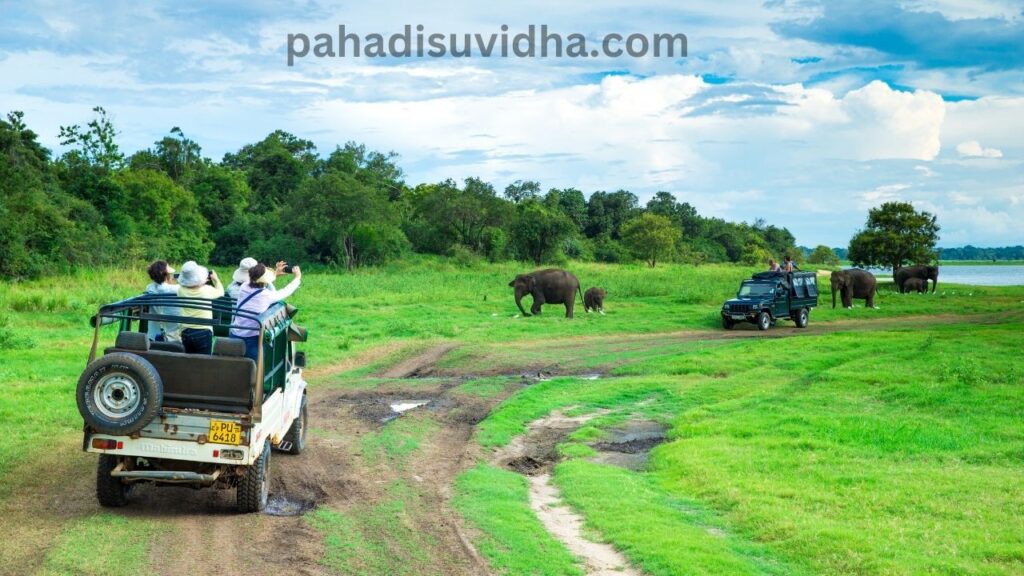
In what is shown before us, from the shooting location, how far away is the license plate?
9492mm

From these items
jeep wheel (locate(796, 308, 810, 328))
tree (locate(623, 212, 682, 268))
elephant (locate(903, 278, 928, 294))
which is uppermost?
tree (locate(623, 212, 682, 268))

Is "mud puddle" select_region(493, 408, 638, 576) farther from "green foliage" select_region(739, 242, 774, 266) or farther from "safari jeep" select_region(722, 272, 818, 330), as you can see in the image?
"green foliage" select_region(739, 242, 774, 266)

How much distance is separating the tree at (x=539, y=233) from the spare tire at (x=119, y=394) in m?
63.1

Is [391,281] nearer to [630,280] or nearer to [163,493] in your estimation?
[630,280]

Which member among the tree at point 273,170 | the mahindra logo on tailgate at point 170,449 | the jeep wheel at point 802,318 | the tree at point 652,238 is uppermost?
the tree at point 273,170

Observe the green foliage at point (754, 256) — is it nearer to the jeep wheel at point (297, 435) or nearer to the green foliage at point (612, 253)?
the green foliage at point (612, 253)

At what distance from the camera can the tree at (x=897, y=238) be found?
59625mm

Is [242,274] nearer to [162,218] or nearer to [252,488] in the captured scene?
[252,488]

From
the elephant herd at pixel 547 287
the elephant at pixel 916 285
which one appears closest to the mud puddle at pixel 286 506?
the elephant herd at pixel 547 287

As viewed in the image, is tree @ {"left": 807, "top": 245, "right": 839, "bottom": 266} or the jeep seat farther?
tree @ {"left": 807, "top": 245, "right": 839, "bottom": 266}

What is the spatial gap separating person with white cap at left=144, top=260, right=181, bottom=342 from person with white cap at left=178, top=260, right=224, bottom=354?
16 cm

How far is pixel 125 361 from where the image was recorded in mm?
9266

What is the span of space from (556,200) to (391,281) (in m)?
48.6

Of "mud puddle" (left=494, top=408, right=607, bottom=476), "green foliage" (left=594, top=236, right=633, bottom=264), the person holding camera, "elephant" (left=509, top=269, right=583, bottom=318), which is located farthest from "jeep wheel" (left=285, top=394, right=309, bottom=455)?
"green foliage" (left=594, top=236, right=633, bottom=264)
